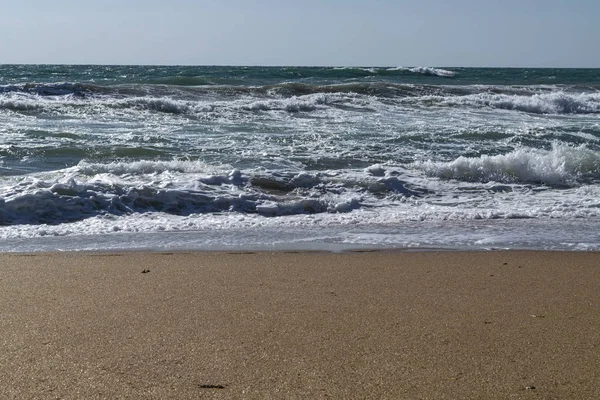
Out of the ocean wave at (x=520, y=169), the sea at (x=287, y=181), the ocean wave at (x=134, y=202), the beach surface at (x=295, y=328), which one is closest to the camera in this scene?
the beach surface at (x=295, y=328)

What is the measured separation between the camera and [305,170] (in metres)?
8.78

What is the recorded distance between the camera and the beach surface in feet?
8.30

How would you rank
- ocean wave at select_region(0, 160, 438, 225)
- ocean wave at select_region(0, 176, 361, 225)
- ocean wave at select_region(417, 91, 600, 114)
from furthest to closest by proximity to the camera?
ocean wave at select_region(417, 91, 600, 114)
ocean wave at select_region(0, 160, 438, 225)
ocean wave at select_region(0, 176, 361, 225)

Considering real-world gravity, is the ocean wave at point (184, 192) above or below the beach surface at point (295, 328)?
below

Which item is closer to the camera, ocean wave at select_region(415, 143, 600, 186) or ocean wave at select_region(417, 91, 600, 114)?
ocean wave at select_region(415, 143, 600, 186)

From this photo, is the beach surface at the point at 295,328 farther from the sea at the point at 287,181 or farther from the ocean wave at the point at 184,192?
the ocean wave at the point at 184,192

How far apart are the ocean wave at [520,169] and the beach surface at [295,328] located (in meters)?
3.89

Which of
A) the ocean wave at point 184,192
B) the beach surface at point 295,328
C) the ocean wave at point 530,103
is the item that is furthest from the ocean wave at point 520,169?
the ocean wave at point 530,103

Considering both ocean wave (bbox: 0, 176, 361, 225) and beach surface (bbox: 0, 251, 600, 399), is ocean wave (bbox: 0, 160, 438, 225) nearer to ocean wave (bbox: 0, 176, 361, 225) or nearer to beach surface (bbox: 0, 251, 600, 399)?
ocean wave (bbox: 0, 176, 361, 225)

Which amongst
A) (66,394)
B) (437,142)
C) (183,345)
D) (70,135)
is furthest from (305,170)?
(66,394)

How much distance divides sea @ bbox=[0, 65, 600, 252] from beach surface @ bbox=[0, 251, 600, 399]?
3.22 ft

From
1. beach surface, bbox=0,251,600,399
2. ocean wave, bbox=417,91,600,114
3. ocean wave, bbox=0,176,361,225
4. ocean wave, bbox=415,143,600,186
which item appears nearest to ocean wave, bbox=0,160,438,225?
ocean wave, bbox=0,176,361,225

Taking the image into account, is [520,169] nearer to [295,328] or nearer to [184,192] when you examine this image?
[184,192]

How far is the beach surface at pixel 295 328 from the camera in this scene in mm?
2531
